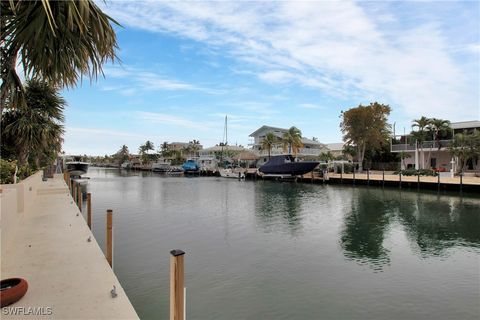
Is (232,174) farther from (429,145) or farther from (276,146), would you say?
(429,145)

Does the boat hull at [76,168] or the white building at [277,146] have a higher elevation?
the white building at [277,146]

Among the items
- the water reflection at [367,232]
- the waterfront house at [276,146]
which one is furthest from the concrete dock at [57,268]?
the waterfront house at [276,146]

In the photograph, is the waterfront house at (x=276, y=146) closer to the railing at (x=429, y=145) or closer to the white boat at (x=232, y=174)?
the white boat at (x=232, y=174)

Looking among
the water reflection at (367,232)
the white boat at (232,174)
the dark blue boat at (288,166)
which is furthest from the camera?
the white boat at (232,174)

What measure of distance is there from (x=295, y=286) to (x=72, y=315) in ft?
19.0

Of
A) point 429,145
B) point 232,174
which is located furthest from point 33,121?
point 429,145

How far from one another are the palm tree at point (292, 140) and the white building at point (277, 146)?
8.03 ft

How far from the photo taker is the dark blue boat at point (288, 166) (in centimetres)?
4752

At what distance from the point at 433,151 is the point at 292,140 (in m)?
22.5

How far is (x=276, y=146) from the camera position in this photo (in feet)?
217

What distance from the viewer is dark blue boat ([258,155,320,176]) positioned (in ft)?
156

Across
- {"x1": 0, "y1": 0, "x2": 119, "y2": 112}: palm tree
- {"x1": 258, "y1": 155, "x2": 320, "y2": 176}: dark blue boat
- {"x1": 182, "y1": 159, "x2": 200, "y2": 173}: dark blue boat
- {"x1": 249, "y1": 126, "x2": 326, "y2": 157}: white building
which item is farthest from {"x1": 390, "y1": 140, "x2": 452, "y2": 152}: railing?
{"x1": 0, "y1": 0, "x2": 119, "y2": 112}: palm tree

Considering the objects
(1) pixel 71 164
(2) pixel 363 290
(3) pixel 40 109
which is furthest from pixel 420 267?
(1) pixel 71 164

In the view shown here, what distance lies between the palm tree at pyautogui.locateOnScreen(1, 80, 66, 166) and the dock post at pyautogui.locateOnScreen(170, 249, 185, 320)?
1992 cm
